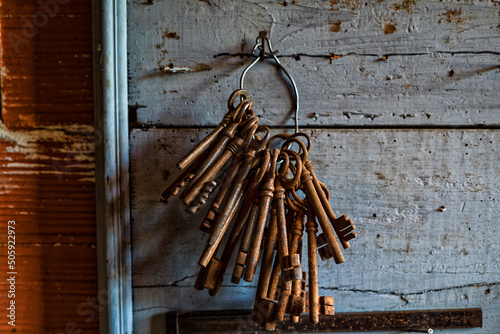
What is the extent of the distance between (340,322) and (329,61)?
1.61ft

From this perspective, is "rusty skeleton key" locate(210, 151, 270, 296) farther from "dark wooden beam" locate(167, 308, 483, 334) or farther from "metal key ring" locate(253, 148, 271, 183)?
"dark wooden beam" locate(167, 308, 483, 334)

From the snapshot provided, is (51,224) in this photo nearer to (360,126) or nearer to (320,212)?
(320,212)

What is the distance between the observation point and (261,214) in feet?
1.70

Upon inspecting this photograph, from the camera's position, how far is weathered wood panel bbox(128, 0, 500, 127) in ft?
2.09

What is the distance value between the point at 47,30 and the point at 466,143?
0.81m

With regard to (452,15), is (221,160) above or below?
below

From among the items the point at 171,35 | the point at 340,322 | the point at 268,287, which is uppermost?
the point at 171,35

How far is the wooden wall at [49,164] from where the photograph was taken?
64cm

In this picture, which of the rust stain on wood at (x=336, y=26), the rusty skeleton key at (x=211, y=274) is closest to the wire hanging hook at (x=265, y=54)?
the rust stain on wood at (x=336, y=26)

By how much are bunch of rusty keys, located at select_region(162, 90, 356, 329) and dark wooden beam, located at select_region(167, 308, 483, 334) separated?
122 mm

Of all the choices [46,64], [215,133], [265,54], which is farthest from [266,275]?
[46,64]

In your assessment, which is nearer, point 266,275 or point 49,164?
point 266,275

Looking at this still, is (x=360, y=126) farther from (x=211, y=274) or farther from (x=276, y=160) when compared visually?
(x=211, y=274)

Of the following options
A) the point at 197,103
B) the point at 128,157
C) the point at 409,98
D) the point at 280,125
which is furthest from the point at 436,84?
the point at 128,157
